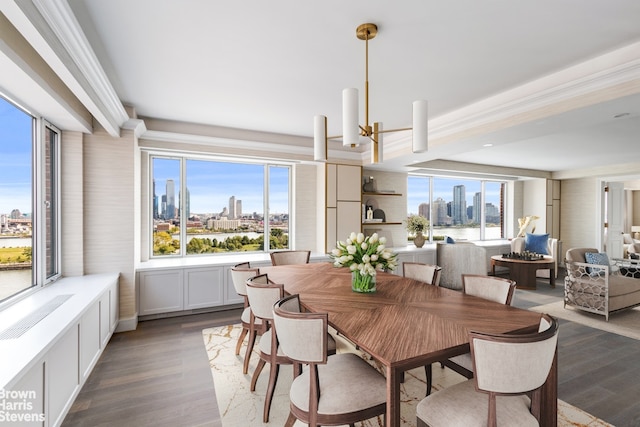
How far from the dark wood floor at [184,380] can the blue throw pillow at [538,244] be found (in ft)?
10.9

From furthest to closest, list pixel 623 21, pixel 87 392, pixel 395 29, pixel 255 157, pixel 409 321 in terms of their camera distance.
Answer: pixel 255 157
pixel 87 392
pixel 395 29
pixel 623 21
pixel 409 321

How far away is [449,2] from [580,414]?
2888 mm

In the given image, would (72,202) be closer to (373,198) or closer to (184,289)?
(184,289)

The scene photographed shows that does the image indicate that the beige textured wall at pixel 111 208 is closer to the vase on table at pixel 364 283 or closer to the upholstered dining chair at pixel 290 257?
the upholstered dining chair at pixel 290 257

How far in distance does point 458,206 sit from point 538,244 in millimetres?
1832

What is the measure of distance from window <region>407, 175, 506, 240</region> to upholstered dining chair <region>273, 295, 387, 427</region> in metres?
5.56

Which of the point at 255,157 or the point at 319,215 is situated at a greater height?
the point at 255,157

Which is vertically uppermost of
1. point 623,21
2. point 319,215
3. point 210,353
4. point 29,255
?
point 623,21

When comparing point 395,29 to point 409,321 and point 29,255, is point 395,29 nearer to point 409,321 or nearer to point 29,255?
point 409,321

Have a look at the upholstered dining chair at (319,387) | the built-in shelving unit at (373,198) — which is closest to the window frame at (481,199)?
the built-in shelving unit at (373,198)

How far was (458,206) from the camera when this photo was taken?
7559 millimetres

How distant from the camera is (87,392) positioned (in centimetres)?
A: 238

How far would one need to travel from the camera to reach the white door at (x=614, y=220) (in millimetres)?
7430

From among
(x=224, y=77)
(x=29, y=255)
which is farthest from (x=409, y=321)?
(x=29, y=255)
